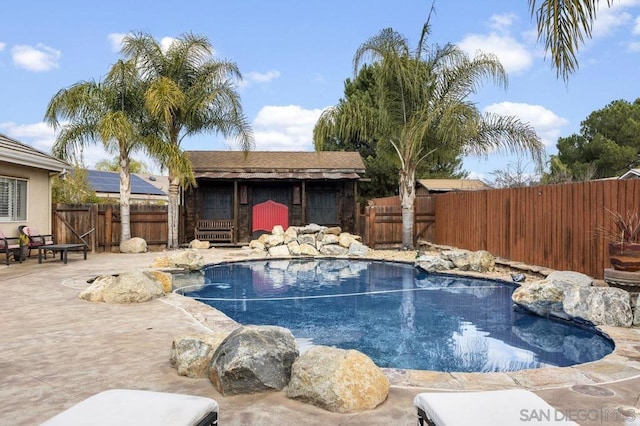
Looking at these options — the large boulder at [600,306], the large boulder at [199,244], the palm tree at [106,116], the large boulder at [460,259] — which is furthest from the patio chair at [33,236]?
the large boulder at [600,306]

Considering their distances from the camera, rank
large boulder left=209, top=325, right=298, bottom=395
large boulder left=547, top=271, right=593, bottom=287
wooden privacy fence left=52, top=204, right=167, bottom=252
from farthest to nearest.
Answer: wooden privacy fence left=52, top=204, right=167, bottom=252 < large boulder left=547, top=271, right=593, bottom=287 < large boulder left=209, top=325, right=298, bottom=395

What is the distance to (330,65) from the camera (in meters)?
15.2

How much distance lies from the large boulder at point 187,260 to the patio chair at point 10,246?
3793mm

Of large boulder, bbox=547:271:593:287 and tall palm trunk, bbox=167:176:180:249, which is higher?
tall palm trunk, bbox=167:176:180:249

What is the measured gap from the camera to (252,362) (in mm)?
3223

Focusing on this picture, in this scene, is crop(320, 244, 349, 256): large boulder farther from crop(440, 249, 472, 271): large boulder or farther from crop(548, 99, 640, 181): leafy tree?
crop(548, 99, 640, 181): leafy tree

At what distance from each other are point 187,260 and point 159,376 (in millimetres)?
7232

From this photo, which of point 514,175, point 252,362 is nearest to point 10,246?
point 252,362

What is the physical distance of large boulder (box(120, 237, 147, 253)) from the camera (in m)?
14.0

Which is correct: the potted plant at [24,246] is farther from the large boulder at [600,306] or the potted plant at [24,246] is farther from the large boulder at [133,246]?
the large boulder at [600,306]

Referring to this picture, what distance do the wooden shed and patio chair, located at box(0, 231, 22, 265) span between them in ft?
21.4

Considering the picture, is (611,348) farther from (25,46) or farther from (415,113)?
(25,46)

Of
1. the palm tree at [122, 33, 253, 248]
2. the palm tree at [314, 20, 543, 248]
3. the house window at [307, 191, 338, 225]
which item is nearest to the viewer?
the palm tree at [314, 20, 543, 248]

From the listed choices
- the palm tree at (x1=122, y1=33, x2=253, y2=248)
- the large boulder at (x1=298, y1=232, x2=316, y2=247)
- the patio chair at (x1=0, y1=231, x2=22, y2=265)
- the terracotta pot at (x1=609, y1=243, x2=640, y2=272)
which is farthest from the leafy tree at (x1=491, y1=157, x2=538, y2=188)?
the patio chair at (x1=0, y1=231, x2=22, y2=265)
